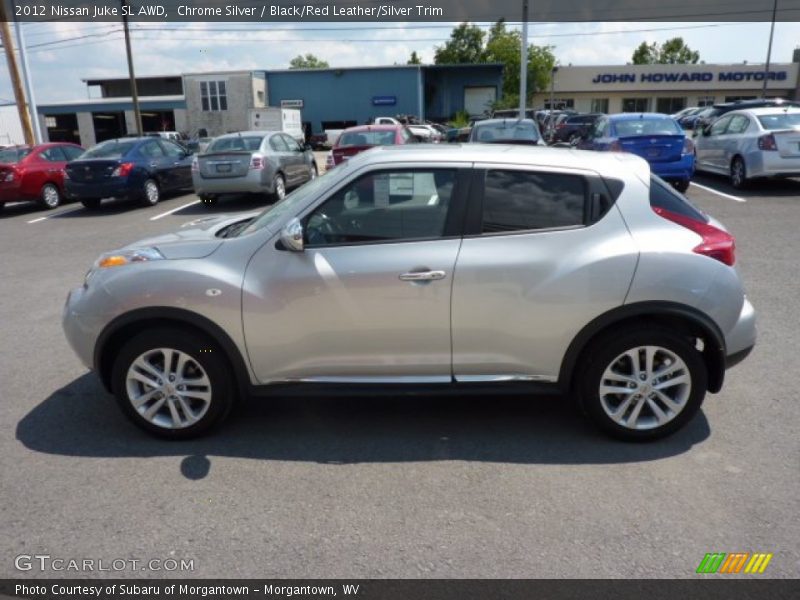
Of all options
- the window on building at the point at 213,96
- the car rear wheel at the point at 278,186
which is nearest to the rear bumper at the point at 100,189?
the car rear wheel at the point at 278,186

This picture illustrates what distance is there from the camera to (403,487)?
3.49 metres

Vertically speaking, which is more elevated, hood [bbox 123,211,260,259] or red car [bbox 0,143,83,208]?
hood [bbox 123,211,260,259]

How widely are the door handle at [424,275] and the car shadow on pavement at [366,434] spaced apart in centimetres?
103

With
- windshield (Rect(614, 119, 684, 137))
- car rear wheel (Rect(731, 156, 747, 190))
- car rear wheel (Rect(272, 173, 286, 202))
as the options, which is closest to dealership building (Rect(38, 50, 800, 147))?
car rear wheel (Rect(272, 173, 286, 202))

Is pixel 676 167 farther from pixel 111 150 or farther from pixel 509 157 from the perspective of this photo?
pixel 111 150

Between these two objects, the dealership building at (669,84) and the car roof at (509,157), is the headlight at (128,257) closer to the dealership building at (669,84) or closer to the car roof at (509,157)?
the car roof at (509,157)

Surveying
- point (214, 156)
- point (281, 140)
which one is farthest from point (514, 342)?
point (281, 140)

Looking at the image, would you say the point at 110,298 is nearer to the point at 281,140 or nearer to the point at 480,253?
the point at 480,253

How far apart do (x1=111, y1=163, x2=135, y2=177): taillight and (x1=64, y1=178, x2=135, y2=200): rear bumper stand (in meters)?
0.13

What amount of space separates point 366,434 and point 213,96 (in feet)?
164

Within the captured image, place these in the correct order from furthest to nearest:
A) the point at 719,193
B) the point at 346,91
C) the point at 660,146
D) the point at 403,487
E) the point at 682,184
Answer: the point at 346,91, the point at 719,193, the point at 682,184, the point at 660,146, the point at 403,487

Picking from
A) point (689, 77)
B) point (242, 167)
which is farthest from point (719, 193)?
point (689, 77)

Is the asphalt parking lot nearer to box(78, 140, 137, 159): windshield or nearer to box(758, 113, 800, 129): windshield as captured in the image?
box(758, 113, 800, 129): windshield

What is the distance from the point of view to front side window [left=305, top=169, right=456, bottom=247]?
3.84 metres
